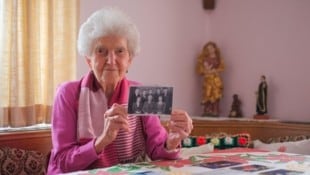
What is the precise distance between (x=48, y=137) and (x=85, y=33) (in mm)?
816

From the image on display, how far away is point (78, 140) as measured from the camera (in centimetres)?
161

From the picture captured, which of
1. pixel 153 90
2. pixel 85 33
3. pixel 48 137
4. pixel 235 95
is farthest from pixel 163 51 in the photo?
pixel 153 90

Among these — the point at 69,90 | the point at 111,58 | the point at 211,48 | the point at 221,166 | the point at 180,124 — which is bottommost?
the point at 221,166

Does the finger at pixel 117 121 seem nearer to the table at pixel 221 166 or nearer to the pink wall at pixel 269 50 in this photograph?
the table at pixel 221 166

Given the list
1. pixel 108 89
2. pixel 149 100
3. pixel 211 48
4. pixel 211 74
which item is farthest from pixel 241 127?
pixel 149 100

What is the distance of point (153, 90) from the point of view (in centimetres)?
141

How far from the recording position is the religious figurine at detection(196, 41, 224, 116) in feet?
11.1

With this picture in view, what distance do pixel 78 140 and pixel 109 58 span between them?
1.05 feet

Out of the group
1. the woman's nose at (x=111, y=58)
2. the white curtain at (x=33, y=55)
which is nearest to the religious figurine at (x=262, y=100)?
the white curtain at (x=33, y=55)

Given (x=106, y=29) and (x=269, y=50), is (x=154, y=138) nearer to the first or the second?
(x=106, y=29)

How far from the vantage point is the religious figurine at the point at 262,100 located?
3.16 m

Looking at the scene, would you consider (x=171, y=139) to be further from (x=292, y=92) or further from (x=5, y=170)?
(x=292, y=92)

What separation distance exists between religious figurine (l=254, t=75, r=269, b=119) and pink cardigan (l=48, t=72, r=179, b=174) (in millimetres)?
1547

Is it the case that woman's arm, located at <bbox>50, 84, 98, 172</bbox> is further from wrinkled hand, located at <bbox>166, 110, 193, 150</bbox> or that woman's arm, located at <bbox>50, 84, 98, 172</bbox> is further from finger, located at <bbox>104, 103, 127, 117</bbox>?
wrinkled hand, located at <bbox>166, 110, 193, 150</bbox>
